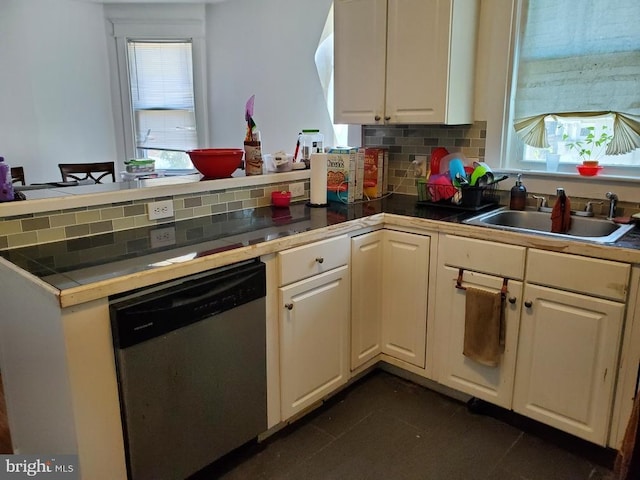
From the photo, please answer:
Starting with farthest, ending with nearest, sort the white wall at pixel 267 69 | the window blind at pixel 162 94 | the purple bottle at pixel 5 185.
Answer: the window blind at pixel 162 94
the white wall at pixel 267 69
the purple bottle at pixel 5 185

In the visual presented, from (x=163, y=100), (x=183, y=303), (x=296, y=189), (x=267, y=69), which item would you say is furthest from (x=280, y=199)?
(x=163, y=100)

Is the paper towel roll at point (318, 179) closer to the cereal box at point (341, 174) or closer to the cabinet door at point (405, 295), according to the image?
the cereal box at point (341, 174)

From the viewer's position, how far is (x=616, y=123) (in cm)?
227

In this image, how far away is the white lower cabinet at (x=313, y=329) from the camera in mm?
1981

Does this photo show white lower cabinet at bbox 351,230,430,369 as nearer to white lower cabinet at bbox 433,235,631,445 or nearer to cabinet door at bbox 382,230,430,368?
cabinet door at bbox 382,230,430,368

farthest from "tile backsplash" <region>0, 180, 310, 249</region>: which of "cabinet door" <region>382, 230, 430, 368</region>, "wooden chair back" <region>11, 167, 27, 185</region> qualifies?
"wooden chair back" <region>11, 167, 27, 185</region>

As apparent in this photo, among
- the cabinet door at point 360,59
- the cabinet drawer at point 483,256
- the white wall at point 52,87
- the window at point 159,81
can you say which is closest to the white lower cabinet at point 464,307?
the cabinet drawer at point 483,256

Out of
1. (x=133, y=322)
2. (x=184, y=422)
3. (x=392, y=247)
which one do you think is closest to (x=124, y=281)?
(x=133, y=322)

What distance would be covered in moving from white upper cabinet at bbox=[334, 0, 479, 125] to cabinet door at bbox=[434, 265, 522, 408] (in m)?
0.85

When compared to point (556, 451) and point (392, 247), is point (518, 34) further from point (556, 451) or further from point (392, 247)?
point (556, 451)

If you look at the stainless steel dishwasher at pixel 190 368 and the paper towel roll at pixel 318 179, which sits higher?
the paper towel roll at pixel 318 179

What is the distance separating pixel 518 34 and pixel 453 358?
1.61 meters

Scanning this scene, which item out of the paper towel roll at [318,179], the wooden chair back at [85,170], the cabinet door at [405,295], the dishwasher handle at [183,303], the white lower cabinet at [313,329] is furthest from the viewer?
the wooden chair back at [85,170]

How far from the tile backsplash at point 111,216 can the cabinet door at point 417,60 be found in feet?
2.63
